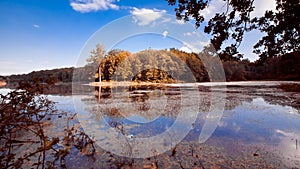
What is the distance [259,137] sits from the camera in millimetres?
5227

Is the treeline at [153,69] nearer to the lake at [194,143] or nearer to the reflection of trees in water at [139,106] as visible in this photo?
the reflection of trees in water at [139,106]

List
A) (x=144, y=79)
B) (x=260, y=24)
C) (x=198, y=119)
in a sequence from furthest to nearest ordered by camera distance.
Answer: (x=144, y=79)
(x=198, y=119)
(x=260, y=24)

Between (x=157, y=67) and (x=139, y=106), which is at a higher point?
(x=157, y=67)

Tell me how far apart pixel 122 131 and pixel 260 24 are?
549 centimetres

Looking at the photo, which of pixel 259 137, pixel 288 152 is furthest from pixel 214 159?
pixel 259 137

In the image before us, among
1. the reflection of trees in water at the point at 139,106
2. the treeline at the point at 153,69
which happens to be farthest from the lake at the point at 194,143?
the treeline at the point at 153,69

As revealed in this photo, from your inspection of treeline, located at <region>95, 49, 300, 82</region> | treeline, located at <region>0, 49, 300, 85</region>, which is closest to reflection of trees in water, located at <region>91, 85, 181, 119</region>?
treeline, located at <region>0, 49, 300, 85</region>

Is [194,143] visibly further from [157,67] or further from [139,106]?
[157,67]

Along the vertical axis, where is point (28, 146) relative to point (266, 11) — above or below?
below

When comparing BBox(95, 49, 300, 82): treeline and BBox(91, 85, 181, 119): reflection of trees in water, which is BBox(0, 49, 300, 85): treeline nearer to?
BBox(95, 49, 300, 82): treeline

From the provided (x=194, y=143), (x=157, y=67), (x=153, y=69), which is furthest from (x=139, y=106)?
(x=157, y=67)

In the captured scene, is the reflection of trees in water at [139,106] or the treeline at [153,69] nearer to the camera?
the reflection of trees in water at [139,106]

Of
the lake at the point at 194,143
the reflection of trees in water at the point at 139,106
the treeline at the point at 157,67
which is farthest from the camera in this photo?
the treeline at the point at 157,67

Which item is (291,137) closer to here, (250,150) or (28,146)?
(250,150)
